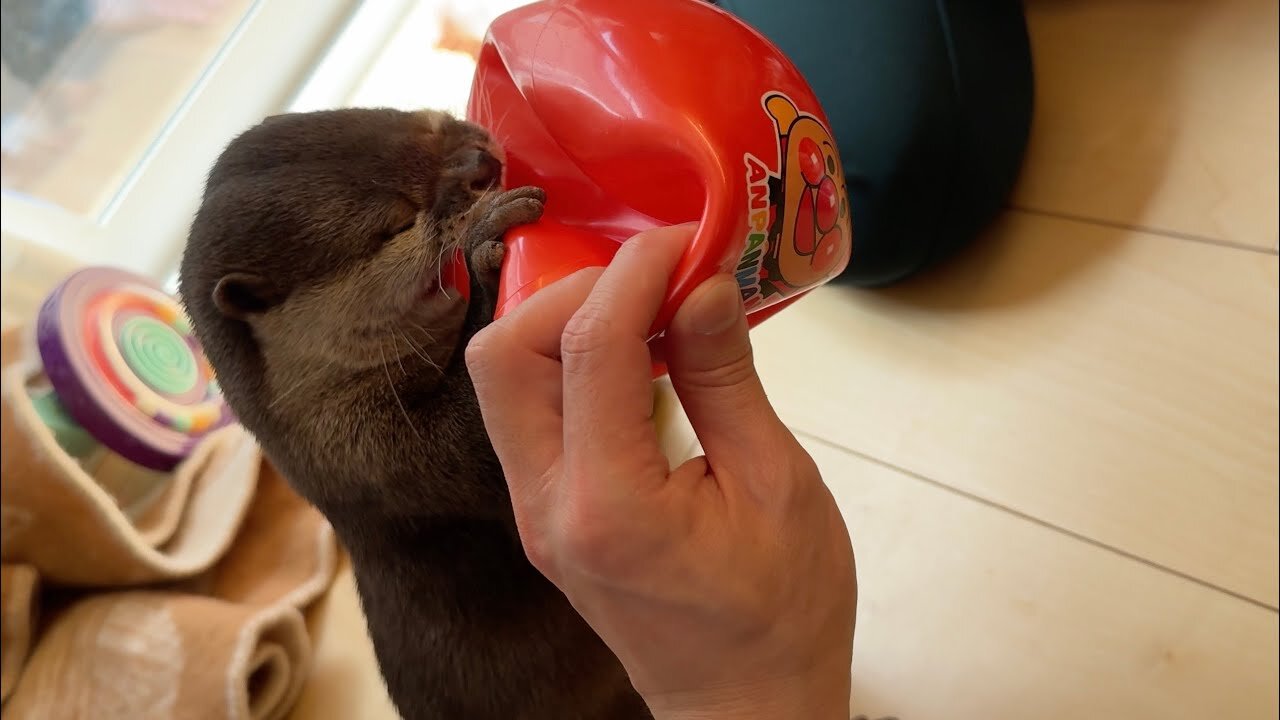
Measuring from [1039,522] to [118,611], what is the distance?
1.30m

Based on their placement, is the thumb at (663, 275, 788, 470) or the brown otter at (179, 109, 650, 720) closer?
the thumb at (663, 275, 788, 470)

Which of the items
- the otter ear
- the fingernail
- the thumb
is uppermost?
the fingernail

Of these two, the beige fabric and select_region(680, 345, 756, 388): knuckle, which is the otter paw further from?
the beige fabric

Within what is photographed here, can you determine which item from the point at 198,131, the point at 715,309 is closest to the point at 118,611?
the point at 198,131

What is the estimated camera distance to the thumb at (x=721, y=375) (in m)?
0.59

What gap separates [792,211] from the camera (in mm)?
697

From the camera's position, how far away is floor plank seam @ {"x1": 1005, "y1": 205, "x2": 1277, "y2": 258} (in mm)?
1153

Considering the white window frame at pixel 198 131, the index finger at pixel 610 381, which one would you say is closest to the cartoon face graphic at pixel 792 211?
the index finger at pixel 610 381

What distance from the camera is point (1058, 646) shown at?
1103 millimetres

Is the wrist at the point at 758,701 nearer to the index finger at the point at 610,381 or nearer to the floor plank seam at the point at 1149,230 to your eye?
the index finger at the point at 610,381

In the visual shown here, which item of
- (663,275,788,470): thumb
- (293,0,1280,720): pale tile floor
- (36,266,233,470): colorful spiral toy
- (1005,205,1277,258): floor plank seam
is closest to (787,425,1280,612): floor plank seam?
(293,0,1280,720): pale tile floor

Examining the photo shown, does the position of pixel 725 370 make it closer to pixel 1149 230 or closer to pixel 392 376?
pixel 392 376

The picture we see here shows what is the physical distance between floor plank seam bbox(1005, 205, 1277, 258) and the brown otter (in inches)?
31.1

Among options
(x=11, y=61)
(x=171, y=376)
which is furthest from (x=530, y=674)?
(x=11, y=61)
